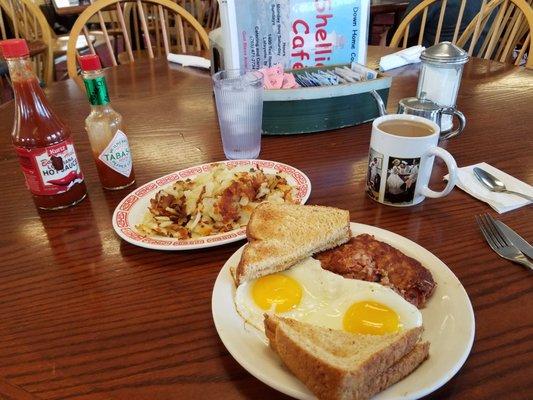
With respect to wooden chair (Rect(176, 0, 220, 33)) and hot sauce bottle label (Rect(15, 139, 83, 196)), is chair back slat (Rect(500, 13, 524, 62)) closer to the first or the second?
hot sauce bottle label (Rect(15, 139, 83, 196))

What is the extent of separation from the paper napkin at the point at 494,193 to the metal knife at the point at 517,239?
7 cm

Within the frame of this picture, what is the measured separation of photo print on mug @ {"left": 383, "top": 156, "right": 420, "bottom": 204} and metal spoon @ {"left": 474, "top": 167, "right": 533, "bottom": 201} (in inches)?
8.0

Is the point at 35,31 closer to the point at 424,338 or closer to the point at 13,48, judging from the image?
the point at 13,48

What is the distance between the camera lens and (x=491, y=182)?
96 cm

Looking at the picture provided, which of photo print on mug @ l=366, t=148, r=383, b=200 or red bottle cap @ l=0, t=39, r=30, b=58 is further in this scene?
photo print on mug @ l=366, t=148, r=383, b=200

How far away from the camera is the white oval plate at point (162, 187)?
2.57ft

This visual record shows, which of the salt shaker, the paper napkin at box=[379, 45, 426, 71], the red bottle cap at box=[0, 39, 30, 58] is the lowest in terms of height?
the paper napkin at box=[379, 45, 426, 71]

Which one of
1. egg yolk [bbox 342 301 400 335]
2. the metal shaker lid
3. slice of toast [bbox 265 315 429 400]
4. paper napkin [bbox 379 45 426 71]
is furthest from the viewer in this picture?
paper napkin [bbox 379 45 426 71]

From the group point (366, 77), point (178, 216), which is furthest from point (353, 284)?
point (366, 77)

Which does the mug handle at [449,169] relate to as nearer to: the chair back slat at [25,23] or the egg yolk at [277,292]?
the egg yolk at [277,292]

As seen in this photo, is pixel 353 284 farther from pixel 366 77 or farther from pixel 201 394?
pixel 366 77

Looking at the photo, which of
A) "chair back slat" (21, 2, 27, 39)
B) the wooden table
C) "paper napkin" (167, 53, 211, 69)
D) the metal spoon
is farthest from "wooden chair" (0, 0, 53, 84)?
the metal spoon

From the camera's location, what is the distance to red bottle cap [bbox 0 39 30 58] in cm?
78

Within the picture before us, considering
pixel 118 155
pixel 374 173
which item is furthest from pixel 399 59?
pixel 118 155
